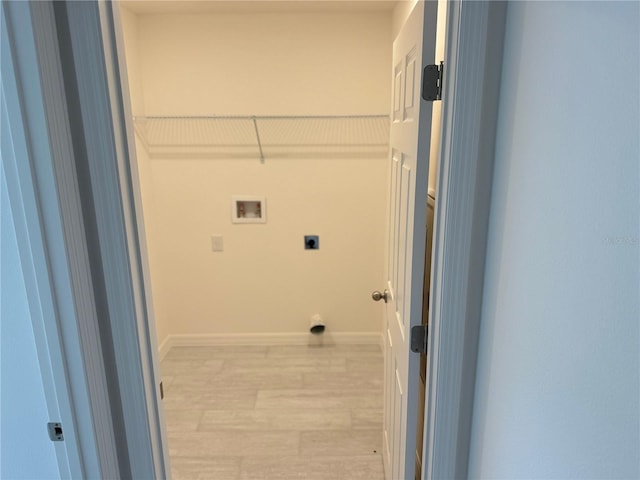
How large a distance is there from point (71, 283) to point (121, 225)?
176 millimetres

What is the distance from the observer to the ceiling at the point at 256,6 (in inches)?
105

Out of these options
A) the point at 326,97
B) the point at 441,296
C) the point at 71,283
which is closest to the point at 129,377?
the point at 71,283

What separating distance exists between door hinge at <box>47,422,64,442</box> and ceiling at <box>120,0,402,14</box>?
8.04ft

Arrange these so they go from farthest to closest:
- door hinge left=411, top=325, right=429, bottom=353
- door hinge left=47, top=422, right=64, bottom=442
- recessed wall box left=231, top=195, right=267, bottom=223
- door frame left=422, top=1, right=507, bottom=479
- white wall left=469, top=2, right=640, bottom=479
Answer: recessed wall box left=231, top=195, right=267, bottom=223, door hinge left=411, top=325, right=429, bottom=353, door hinge left=47, top=422, right=64, bottom=442, door frame left=422, top=1, right=507, bottom=479, white wall left=469, top=2, right=640, bottom=479

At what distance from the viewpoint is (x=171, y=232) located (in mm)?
3289

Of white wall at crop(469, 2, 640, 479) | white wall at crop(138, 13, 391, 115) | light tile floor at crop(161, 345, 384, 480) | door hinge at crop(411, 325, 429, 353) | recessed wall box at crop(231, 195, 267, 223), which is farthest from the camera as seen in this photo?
recessed wall box at crop(231, 195, 267, 223)

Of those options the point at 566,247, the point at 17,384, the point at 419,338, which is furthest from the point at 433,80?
the point at 17,384

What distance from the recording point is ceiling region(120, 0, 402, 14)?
2.68 meters

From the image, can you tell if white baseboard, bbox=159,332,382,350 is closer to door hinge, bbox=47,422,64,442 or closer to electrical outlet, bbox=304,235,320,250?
electrical outlet, bbox=304,235,320,250

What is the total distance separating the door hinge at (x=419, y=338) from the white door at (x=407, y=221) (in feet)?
0.08

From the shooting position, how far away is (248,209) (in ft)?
10.7

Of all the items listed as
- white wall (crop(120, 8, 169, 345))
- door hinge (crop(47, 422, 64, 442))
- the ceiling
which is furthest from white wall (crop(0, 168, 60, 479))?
the ceiling

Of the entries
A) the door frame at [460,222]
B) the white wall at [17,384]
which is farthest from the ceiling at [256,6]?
the white wall at [17,384]

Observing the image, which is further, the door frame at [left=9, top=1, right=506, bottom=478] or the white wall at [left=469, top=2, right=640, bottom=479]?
the door frame at [left=9, top=1, right=506, bottom=478]
